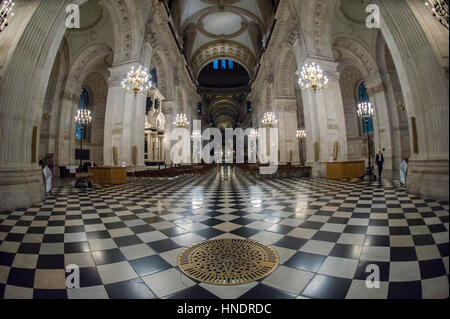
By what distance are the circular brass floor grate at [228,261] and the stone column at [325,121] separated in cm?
928

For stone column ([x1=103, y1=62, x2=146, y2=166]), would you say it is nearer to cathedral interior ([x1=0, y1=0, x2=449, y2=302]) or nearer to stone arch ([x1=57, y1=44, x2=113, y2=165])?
cathedral interior ([x1=0, y1=0, x2=449, y2=302])

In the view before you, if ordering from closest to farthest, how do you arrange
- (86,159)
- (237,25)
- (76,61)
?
(76,61), (86,159), (237,25)

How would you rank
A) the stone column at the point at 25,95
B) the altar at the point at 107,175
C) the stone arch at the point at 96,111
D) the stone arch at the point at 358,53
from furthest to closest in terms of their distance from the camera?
the stone arch at the point at 96,111 < the stone arch at the point at 358,53 < the altar at the point at 107,175 < the stone column at the point at 25,95

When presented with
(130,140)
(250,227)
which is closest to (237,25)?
(130,140)

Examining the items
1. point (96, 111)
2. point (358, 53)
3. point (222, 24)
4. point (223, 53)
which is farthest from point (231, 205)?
point (223, 53)

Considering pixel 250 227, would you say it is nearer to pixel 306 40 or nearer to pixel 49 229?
pixel 49 229

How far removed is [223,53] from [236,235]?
108 feet

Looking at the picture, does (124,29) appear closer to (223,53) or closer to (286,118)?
(286,118)

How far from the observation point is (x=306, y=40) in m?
10.1

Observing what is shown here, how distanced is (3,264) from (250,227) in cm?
252

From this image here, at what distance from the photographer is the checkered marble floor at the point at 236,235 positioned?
41.1 inches

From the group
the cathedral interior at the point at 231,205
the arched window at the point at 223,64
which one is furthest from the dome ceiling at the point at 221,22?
the arched window at the point at 223,64

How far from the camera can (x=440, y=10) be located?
686 millimetres

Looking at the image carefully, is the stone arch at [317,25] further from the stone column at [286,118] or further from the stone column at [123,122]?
the stone column at [123,122]
